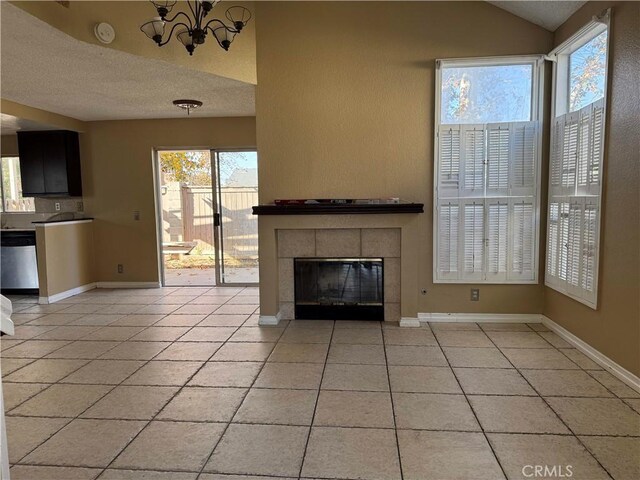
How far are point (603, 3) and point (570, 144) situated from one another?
0.99 m

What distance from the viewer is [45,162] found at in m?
5.67

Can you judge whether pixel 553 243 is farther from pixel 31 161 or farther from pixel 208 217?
pixel 31 161

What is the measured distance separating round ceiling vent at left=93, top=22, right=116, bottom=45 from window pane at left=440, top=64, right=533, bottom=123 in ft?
9.16

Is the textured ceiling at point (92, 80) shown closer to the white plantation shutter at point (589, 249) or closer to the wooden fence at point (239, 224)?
the wooden fence at point (239, 224)

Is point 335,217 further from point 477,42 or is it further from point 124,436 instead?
point 124,436

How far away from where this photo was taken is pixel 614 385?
2670 mm

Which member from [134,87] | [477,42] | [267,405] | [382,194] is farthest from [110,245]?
[477,42]

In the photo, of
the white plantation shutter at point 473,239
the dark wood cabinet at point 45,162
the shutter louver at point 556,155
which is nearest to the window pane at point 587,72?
the shutter louver at point 556,155

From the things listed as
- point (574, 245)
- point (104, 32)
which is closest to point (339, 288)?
point (574, 245)

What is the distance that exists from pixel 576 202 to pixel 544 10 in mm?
1629

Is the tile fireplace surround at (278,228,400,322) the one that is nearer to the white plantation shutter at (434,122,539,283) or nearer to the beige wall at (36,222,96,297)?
the white plantation shutter at (434,122,539,283)

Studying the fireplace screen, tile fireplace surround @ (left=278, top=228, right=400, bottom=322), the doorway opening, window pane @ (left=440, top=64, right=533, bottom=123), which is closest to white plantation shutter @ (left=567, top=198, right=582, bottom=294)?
window pane @ (left=440, top=64, right=533, bottom=123)

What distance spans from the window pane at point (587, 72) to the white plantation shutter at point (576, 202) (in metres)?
0.12

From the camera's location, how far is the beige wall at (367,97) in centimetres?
381
